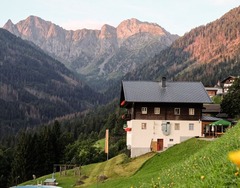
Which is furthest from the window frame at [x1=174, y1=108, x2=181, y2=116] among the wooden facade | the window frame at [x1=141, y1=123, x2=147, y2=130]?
the window frame at [x1=141, y1=123, x2=147, y2=130]

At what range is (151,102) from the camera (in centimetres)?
6112

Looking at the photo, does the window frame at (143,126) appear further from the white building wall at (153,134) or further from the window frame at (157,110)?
the window frame at (157,110)

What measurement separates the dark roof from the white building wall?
336 cm

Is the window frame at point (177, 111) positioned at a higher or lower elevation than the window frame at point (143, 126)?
higher

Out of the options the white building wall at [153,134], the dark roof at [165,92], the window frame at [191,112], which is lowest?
the white building wall at [153,134]

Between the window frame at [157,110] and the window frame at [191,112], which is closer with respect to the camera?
the window frame at [157,110]

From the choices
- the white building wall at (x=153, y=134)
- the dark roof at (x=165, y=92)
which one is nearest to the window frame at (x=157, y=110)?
the white building wall at (x=153, y=134)

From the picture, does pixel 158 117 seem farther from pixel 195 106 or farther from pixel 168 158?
pixel 168 158

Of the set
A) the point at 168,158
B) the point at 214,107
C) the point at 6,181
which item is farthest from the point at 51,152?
the point at 168,158

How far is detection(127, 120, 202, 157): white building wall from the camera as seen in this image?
198ft

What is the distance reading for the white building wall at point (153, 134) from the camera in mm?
60312

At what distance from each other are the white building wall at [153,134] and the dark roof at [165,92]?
11.0 feet

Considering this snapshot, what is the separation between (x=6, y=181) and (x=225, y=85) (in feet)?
310

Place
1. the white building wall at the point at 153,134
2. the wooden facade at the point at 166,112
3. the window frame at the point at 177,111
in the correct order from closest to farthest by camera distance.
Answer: the white building wall at the point at 153,134 → the wooden facade at the point at 166,112 → the window frame at the point at 177,111
